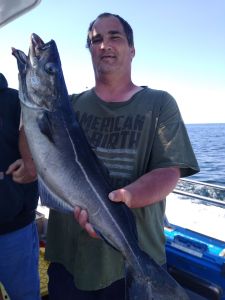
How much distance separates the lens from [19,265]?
141 inches

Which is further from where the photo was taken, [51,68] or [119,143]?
[119,143]

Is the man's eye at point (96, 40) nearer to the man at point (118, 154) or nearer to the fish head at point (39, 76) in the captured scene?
the man at point (118, 154)

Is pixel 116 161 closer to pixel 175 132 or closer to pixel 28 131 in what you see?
pixel 175 132

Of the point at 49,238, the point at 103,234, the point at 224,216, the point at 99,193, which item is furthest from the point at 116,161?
the point at 224,216

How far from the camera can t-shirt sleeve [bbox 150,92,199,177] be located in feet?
8.86

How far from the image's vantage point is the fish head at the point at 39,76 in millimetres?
2568

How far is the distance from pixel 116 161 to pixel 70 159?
19.0 inches

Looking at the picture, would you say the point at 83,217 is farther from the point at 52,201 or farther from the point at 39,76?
the point at 39,76

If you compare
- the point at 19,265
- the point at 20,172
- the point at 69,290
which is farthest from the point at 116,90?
the point at 19,265

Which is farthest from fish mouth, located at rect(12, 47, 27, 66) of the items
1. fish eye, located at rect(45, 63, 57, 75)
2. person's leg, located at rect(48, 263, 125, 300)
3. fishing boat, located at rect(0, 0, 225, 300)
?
person's leg, located at rect(48, 263, 125, 300)

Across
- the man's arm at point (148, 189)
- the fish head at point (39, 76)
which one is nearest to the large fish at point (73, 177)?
the fish head at point (39, 76)

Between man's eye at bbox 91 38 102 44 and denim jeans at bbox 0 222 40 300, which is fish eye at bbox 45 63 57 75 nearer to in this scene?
man's eye at bbox 91 38 102 44

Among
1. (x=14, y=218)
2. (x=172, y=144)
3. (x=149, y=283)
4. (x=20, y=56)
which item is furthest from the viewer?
(x=14, y=218)

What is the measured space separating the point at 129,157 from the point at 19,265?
170 cm
